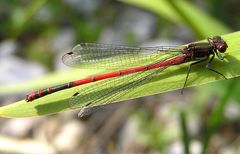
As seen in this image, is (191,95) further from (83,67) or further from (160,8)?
(83,67)

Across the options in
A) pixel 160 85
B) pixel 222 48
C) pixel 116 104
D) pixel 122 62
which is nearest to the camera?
pixel 160 85

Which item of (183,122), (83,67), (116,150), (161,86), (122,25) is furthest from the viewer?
(122,25)

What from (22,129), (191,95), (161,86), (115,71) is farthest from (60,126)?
(161,86)

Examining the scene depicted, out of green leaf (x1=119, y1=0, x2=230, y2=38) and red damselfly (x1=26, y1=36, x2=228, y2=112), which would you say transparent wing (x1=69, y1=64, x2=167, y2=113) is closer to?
red damselfly (x1=26, y1=36, x2=228, y2=112)

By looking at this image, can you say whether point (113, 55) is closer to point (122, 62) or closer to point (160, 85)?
point (122, 62)

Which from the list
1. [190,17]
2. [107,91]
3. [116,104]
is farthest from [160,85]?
[116,104]
